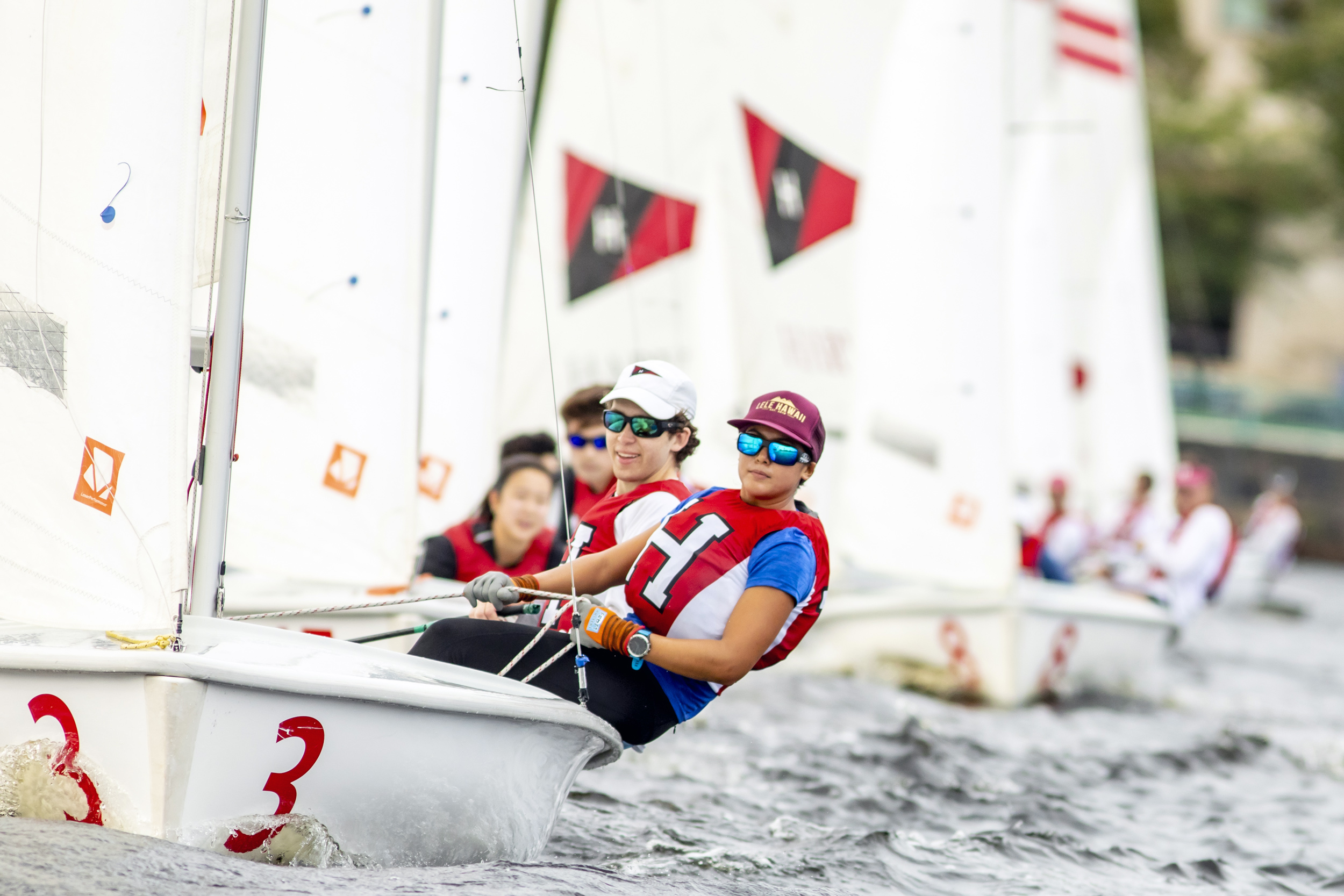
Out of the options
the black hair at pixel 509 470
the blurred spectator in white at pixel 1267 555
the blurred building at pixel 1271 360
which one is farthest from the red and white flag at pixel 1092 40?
the black hair at pixel 509 470

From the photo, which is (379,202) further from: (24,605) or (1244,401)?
(1244,401)

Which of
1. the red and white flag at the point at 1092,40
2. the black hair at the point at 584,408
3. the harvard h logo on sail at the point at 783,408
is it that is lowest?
the harvard h logo on sail at the point at 783,408

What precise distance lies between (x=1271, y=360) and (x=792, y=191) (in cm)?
2082

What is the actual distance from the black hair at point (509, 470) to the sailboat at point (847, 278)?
242 cm

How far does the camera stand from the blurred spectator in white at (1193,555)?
399 inches

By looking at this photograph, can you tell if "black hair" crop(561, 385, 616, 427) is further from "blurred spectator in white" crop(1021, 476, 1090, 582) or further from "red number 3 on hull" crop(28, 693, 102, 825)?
"blurred spectator in white" crop(1021, 476, 1090, 582)

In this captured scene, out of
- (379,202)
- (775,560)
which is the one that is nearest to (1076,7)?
(379,202)

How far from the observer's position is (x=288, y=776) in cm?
306

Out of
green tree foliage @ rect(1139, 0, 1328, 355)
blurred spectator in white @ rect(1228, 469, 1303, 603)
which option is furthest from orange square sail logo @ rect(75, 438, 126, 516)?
green tree foliage @ rect(1139, 0, 1328, 355)

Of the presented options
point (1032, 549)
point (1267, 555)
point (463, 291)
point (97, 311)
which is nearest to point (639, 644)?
point (97, 311)

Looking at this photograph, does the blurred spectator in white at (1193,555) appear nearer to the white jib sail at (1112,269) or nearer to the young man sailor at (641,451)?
the white jib sail at (1112,269)

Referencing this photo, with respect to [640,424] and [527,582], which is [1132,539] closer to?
[640,424]

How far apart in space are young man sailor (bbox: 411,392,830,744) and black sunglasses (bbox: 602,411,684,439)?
0.18 m

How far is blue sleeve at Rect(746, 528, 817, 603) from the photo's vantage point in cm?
328
